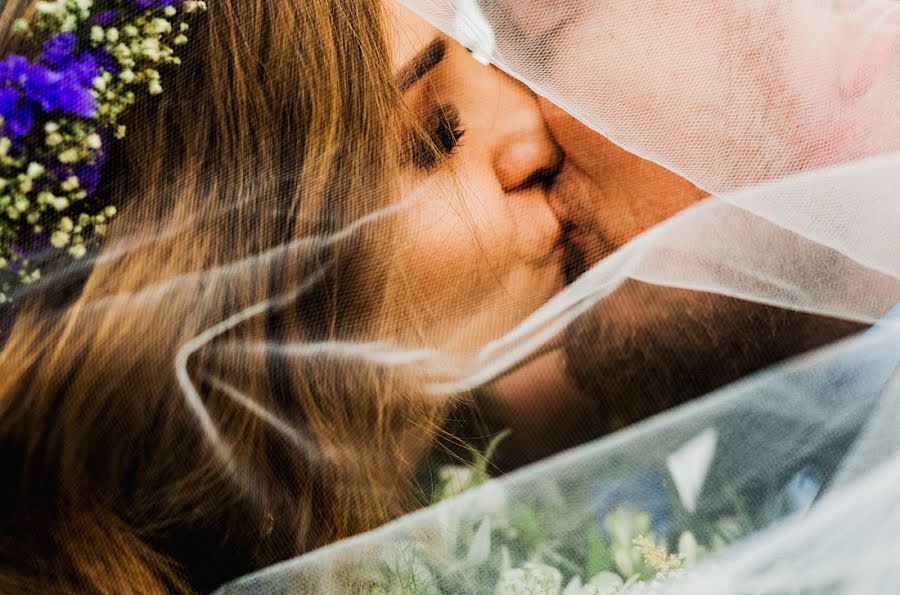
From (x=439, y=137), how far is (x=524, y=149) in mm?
87

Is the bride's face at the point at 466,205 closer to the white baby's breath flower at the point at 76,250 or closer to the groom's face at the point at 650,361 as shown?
the groom's face at the point at 650,361

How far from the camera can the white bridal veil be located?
0.67 m

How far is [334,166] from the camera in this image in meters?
0.68

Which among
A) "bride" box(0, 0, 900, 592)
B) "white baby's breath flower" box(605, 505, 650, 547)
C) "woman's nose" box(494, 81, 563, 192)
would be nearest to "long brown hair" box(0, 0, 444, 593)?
"bride" box(0, 0, 900, 592)

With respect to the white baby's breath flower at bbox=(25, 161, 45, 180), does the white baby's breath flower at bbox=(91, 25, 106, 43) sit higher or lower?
higher

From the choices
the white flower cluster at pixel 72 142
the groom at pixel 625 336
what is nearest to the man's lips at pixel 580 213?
the groom at pixel 625 336

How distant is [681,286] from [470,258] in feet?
0.71

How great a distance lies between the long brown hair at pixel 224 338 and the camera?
2.07 ft

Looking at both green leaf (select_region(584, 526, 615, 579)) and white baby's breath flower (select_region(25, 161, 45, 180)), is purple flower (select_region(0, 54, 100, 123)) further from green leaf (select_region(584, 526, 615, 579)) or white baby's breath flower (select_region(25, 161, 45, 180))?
green leaf (select_region(584, 526, 615, 579))

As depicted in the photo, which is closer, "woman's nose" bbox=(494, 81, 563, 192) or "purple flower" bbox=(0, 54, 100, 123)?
"purple flower" bbox=(0, 54, 100, 123)

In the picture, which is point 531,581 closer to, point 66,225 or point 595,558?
point 595,558

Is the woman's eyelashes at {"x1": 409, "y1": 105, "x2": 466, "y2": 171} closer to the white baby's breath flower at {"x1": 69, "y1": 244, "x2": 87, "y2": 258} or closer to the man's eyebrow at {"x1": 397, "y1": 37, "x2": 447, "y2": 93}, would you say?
the man's eyebrow at {"x1": 397, "y1": 37, "x2": 447, "y2": 93}

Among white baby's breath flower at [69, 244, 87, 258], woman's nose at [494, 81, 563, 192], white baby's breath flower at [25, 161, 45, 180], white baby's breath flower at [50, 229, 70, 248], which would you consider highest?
white baby's breath flower at [25, 161, 45, 180]

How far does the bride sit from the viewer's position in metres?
0.63
